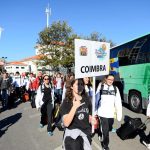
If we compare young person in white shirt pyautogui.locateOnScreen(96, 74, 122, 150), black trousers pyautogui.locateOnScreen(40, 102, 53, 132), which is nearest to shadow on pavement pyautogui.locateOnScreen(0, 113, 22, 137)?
black trousers pyautogui.locateOnScreen(40, 102, 53, 132)

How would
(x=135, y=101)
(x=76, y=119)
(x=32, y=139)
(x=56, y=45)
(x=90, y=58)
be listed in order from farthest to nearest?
(x=56, y=45), (x=135, y=101), (x=32, y=139), (x=90, y=58), (x=76, y=119)

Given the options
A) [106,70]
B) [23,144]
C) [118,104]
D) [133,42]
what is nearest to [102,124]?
[118,104]

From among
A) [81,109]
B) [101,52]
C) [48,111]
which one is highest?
[101,52]

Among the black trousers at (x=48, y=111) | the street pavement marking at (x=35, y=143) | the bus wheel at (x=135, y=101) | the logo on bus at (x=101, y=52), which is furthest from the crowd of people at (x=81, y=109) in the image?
the bus wheel at (x=135, y=101)

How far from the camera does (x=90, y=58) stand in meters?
5.26

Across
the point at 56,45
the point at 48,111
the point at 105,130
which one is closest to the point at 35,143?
the point at 48,111

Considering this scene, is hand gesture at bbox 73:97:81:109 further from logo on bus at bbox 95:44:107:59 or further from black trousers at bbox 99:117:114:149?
black trousers at bbox 99:117:114:149

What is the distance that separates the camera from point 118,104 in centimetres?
638

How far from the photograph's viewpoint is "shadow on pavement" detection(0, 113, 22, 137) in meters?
9.04

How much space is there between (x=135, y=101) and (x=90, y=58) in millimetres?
7058

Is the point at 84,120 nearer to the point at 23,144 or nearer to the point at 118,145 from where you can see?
the point at 118,145

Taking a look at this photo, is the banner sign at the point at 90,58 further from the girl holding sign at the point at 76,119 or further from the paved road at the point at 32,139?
the paved road at the point at 32,139

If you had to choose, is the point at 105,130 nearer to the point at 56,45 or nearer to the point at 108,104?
the point at 108,104

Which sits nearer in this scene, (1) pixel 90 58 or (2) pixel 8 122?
(1) pixel 90 58
